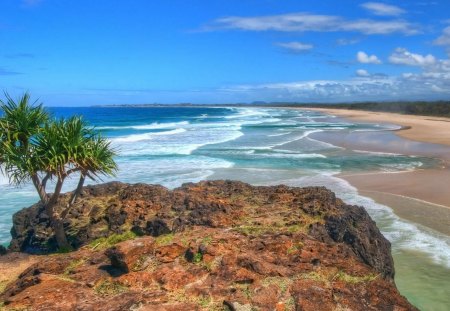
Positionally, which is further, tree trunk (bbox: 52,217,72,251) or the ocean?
the ocean

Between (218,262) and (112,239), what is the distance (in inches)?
126

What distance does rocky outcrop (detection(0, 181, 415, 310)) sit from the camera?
6.80 m

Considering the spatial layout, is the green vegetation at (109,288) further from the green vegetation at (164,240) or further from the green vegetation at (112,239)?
the green vegetation at (112,239)

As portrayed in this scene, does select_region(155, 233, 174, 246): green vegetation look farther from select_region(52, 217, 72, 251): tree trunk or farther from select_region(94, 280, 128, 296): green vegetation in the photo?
select_region(52, 217, 72, 251): tree trunk

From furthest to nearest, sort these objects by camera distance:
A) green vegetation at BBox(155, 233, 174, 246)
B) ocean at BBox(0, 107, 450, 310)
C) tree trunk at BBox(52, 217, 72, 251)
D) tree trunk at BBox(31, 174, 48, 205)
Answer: ocean at BBox(0, 107, 450, 310)
tree trunk at BBox(52, 217, 72, 251)
tree trunk at BBox(31, 174, 48, 205)
green vegetation at BBox(155, 233, 174, 246)

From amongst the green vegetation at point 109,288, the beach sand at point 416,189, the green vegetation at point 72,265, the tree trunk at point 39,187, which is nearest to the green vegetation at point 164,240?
the green vegetation at point 109,288

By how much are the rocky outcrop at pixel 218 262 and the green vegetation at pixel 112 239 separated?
28mm

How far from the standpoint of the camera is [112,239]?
984 cm

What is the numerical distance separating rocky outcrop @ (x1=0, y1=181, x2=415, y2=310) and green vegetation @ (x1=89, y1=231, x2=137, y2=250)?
0.03 meters

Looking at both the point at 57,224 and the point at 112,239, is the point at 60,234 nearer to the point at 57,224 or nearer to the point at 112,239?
the point at 57,224

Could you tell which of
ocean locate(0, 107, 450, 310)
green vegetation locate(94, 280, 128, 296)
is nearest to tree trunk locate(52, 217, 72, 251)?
green vegetation locate(94, 280, 128, 296)

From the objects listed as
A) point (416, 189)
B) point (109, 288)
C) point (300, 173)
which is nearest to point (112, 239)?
point (109, 288)

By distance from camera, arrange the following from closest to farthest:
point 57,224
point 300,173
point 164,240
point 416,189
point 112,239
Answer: point 164,240
point 112,239
point 57,224
point 416,189
point 300,173

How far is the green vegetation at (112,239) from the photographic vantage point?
9.48m
